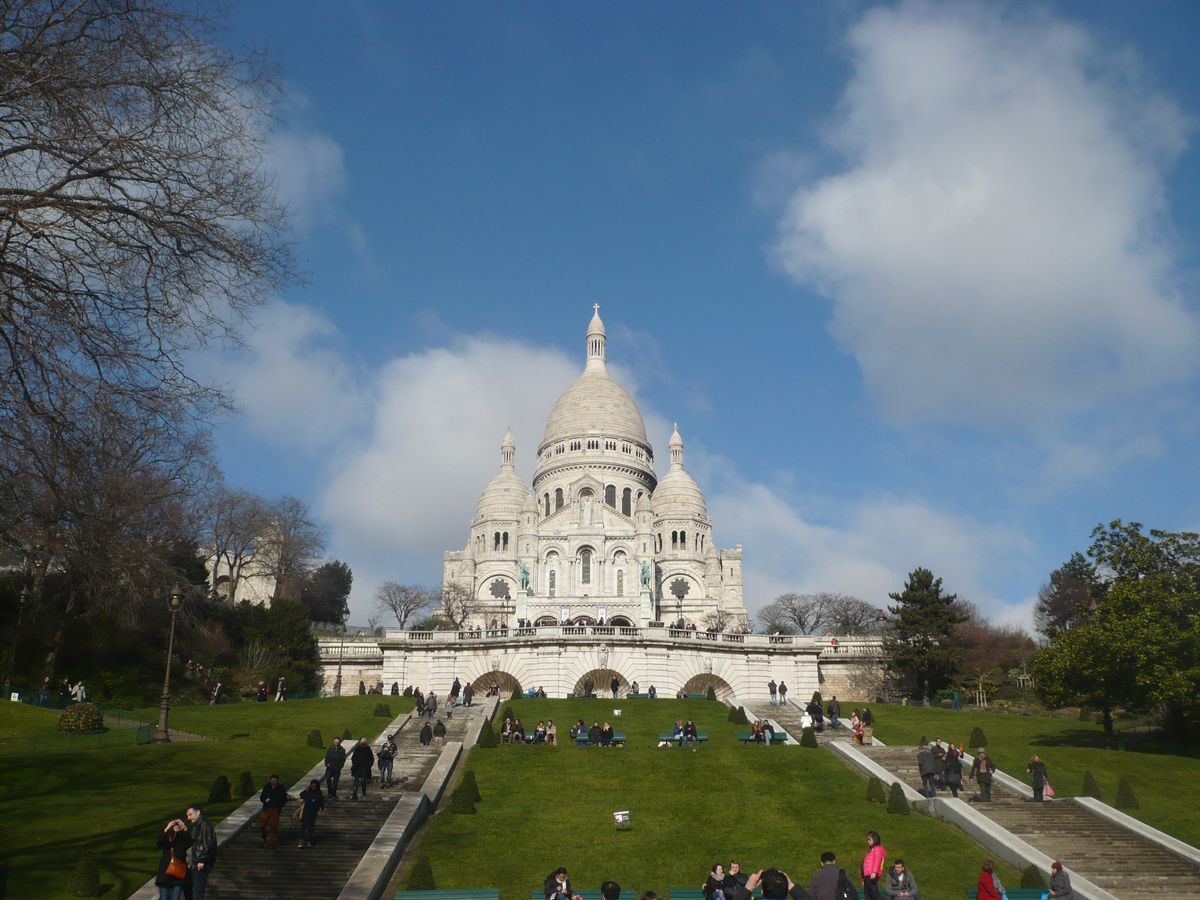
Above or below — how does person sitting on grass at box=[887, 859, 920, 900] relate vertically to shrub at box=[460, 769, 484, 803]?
below

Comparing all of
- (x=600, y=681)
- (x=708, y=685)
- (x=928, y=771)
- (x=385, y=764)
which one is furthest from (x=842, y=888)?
(x=708, y=685)

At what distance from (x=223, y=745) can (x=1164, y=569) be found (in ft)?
107

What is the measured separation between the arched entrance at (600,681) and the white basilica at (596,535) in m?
25.0

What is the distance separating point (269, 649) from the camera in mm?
54906

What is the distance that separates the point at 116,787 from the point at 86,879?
297 inches

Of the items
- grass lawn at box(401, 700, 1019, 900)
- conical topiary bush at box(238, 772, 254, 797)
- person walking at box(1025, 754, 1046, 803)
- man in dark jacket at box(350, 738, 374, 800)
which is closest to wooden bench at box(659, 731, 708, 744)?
grass lawn at box(401, 700, 1019, 900)

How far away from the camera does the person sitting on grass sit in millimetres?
13875

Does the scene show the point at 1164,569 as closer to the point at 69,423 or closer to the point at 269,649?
the point at 69,423

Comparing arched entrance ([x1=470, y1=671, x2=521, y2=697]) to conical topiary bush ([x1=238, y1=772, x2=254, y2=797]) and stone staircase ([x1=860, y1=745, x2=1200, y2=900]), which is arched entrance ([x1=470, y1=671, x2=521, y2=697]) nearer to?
conical topiary bush ([x1=238, y1=772, x2=254, y2=797])

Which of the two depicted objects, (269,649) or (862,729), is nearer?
(862,729)

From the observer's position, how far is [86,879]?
1698cm

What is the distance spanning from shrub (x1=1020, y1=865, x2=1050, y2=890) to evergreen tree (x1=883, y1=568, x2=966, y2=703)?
37617 millimetres

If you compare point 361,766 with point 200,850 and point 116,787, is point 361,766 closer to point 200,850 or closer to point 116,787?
point 116,787

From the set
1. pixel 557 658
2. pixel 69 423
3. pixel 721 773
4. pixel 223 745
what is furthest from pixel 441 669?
pixel 69 423
